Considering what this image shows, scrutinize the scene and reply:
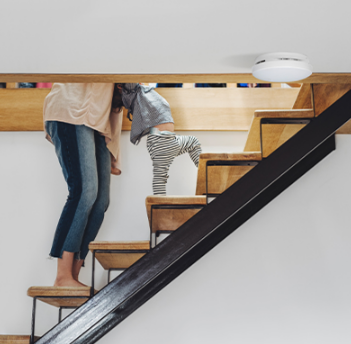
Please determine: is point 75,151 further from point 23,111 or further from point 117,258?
point 23,111

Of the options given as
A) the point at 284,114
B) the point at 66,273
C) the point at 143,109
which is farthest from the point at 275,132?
the point at 66,273

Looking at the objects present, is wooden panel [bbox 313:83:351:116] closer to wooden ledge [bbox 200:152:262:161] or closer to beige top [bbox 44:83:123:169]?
wooden ledge [bbox 200:152:262:161]

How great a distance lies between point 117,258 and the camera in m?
1.94

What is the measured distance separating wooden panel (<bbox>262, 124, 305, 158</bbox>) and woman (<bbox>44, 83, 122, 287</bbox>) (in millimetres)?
748

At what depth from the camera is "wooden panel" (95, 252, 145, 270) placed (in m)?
1.84

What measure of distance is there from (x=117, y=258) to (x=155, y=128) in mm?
635

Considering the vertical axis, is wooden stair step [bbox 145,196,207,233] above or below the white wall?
above

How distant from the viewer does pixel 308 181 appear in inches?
87.4

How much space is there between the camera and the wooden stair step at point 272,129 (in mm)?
1830
